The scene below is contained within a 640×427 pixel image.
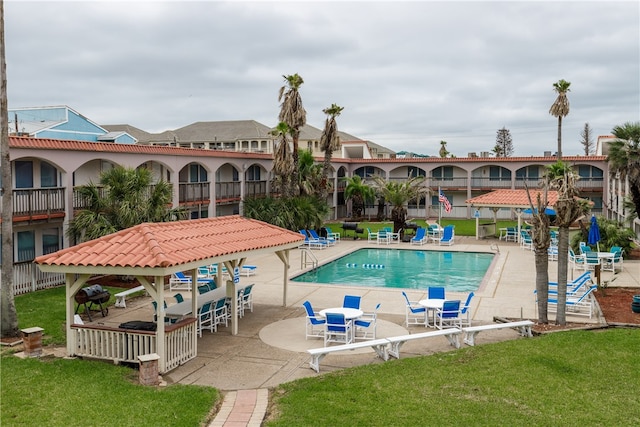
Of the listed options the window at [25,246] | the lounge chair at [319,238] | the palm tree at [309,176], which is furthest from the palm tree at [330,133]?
the window at [25,246]

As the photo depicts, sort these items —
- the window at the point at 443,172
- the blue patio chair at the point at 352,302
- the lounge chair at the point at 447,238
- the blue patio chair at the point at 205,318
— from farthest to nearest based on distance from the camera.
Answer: the window at the point at 443,172
the lounge chair at the point at 447,238
the blue patio chair at the point at 352,302
the blue patio chair at the point at 205,318

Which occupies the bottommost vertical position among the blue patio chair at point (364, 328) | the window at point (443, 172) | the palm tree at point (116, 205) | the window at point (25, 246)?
the blue patio chair at point (364, 328)

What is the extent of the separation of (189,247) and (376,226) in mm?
33243

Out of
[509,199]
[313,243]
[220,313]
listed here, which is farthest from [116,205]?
[509,199]

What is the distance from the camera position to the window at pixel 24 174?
21391 mm

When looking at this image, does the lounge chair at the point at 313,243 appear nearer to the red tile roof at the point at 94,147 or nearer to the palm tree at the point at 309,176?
the palm tree at the point at 309,176

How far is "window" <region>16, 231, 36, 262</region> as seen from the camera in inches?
841

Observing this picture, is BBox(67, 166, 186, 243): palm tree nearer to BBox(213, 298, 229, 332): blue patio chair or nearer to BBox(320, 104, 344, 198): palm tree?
BBox(213, 298, 229, 332): blue patio chair

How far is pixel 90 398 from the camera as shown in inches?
385

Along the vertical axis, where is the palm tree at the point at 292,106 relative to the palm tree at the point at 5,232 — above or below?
above

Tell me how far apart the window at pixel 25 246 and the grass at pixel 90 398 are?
11.0 m

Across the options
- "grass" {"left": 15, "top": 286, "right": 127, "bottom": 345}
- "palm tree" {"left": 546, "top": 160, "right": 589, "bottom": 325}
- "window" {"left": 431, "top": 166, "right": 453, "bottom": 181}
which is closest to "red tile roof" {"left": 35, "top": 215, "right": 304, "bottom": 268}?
"grass" {"left": 15, "top": 286, "right": 127, "bottom": 345}

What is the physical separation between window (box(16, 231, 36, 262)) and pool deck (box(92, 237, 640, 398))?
6.03 m

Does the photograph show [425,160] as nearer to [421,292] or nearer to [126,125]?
[421,292]
